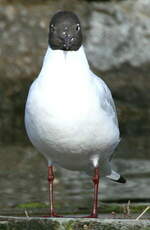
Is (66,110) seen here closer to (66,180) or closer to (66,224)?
(66,224)

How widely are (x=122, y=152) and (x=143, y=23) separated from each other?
3398 millimetres

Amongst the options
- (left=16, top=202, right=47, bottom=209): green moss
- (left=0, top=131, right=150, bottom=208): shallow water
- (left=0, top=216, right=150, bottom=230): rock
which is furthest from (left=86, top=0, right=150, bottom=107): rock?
(left=0, top=216, right=150, bottom=230): rock

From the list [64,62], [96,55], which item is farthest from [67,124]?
[96,55]

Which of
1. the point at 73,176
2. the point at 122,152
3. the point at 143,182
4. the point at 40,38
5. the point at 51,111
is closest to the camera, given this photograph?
the point at 51,111

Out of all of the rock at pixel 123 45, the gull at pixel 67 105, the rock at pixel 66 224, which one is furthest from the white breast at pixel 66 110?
the rock at pixel 123 45

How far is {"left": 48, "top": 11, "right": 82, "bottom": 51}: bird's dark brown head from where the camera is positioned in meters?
5.80

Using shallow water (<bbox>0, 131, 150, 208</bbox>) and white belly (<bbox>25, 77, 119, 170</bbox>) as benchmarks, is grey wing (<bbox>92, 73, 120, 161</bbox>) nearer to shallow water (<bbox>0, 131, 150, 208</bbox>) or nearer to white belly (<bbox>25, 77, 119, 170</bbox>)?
white belly (<bbox>25, 77, 119, 170</bbox>)

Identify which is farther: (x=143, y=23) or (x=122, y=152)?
(x=143, y=23)

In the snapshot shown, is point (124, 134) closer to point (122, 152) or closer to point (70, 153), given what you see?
point (122, 152)

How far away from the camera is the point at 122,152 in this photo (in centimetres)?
1133

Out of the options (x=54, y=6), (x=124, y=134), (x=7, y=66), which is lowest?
(x=124, y=134)

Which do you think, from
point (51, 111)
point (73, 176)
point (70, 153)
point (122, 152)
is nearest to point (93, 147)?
point (70, 153)

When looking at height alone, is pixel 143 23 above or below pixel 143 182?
above

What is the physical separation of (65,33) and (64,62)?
23cm
